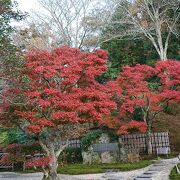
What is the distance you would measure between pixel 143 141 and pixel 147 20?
1201 cm

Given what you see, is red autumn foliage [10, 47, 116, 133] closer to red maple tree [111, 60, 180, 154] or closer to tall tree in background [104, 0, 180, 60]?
red maple tree [111, 60, 180, 154]

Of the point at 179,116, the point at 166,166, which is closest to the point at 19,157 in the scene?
the point at 166,166

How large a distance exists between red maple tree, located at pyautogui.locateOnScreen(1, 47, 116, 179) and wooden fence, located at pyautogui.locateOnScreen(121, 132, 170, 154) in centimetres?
623

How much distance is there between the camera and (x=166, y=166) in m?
14.1

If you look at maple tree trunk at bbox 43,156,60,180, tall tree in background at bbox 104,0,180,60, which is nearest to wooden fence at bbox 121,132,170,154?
maple tree trunk at bbox 43,156,60,180

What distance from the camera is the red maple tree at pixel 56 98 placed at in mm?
11664

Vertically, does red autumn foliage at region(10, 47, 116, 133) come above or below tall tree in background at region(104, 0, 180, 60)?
below

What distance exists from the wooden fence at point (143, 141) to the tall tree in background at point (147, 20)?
7.55 m

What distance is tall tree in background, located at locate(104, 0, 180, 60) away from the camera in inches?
949

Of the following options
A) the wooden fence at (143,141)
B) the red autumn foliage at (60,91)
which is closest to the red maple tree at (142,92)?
the wooden fence at (143,141)

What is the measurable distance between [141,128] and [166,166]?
317cm

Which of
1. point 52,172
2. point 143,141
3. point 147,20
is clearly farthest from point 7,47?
point 147,20

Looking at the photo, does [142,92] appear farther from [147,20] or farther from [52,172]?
[147,20]

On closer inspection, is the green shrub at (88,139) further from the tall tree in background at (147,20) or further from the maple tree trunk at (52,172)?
the tall tree in background at (147,20)
